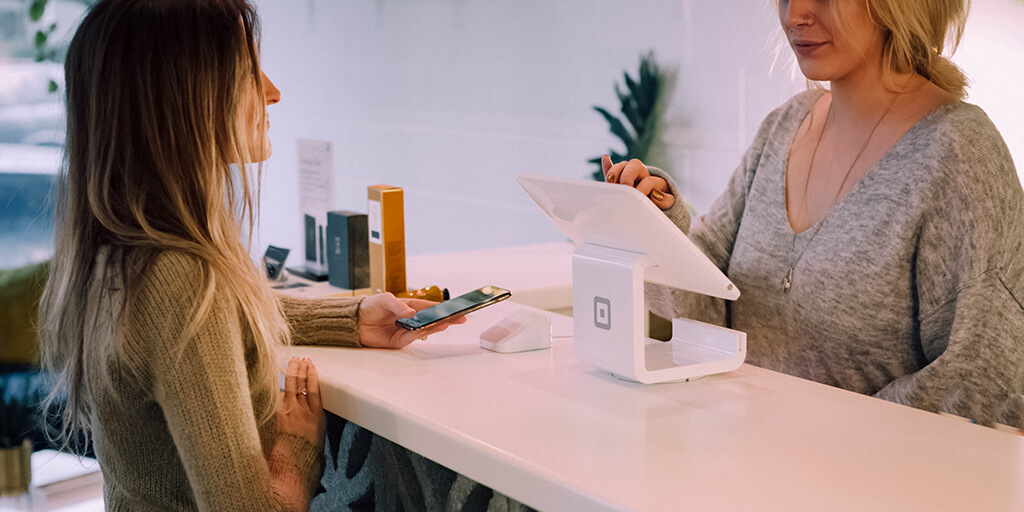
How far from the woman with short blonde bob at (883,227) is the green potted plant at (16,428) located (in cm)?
250

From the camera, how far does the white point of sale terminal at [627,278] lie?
130 cm

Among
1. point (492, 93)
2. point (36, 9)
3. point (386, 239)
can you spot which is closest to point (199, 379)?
point (386, 239)

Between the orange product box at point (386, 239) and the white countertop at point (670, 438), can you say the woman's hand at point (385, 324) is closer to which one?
the white countertop at point (670, 438)

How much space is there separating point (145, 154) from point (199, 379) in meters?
0.31

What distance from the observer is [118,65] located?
3.97ft

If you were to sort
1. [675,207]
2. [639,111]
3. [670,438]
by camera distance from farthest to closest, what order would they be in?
[639,111], [675,207], [670,438]

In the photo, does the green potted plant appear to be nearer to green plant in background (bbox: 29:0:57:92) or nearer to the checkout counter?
green plant in background (bbox: 29:0:57:92)

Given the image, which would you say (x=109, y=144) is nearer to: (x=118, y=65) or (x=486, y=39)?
(x=118, y=65)

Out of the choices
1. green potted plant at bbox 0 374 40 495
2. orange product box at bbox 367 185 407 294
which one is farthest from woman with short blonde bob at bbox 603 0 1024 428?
green potted plant at bbox 0 374 40 495

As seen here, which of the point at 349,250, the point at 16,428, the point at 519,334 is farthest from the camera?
the point at 16,428

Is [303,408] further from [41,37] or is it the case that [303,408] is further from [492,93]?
[492,93]

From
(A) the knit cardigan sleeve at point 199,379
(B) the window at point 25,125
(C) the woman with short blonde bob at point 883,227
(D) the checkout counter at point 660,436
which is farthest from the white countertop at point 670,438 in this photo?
(B) the window at point 25,125

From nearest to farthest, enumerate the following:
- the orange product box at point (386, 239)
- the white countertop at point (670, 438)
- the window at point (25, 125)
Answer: the white countertop at point (670, 438) → the orange product box at point (386, 239) → the window at point (25, 125)

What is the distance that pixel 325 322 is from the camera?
1.67 meters
